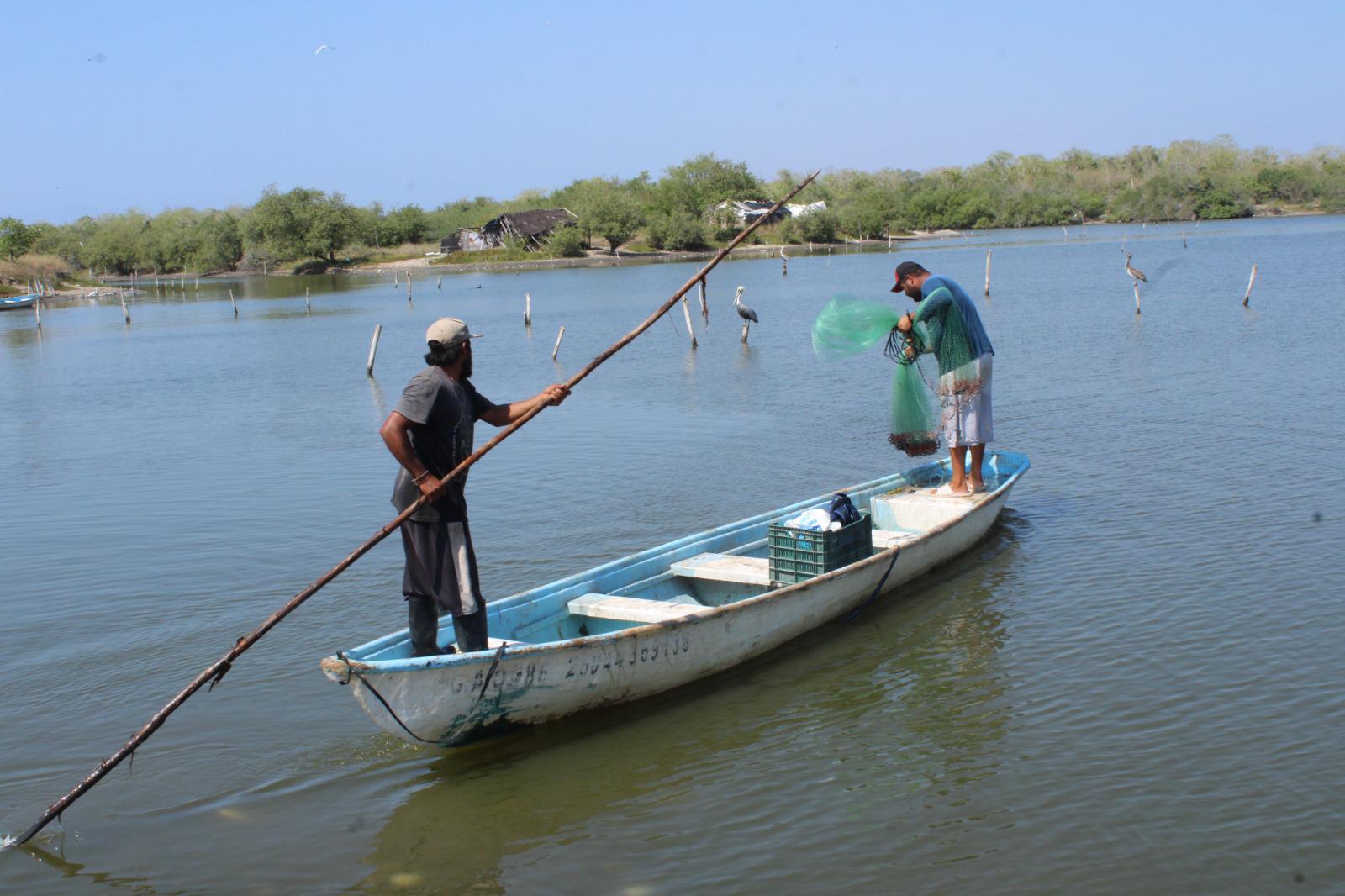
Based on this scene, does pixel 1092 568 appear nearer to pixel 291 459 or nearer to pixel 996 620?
pixel 996 620

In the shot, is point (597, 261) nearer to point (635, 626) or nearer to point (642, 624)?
point (642, 624)

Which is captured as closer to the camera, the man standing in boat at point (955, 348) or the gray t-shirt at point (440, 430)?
the gray t-shirt at point (440, 430)

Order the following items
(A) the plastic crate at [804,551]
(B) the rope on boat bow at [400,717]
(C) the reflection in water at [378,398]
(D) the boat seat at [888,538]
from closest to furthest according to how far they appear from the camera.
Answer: (B) the rope on boat bow at [400,717] < (A) the plastic crate at [804,551] < (D) the boat seat at [888,538] < (C) the reflection in water at [378,398]

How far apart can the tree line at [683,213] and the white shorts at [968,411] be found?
239ft

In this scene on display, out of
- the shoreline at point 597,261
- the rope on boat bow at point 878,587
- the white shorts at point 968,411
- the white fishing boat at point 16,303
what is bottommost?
the rope on boat bow at point 878,587

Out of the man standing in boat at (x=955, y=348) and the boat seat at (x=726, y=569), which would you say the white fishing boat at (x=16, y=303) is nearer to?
the man standing in boat at (x=955, y=348)

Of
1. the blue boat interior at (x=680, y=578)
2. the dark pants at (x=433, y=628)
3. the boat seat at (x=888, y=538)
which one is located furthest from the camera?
the boat seat at (x=888, y=538)

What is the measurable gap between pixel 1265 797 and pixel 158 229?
11252 centimetres

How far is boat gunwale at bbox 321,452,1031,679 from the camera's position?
5297mm

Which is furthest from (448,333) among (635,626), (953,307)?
(953,307)

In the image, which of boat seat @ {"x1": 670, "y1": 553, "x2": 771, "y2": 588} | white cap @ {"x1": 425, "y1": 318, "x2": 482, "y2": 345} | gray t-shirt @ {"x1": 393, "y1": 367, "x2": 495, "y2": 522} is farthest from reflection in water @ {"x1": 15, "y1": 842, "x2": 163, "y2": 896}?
boat seat @ {"x1": 670, "y1": 553, "x2": 771, "y2": 588}

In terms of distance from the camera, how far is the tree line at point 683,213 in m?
85.3

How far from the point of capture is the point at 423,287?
61.5 meters

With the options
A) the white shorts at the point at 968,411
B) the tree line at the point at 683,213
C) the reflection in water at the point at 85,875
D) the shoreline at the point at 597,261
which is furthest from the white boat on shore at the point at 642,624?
the tree line at the point at 683,213
